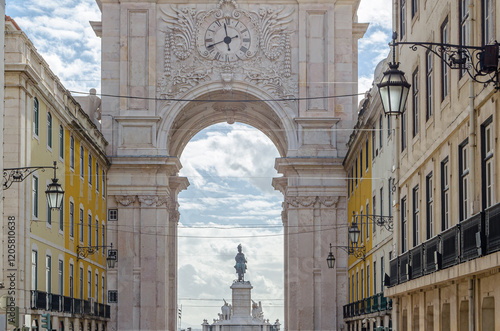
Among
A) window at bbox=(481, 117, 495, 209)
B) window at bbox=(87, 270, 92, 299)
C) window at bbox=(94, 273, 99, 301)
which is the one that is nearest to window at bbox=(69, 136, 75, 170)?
window at bbox=(87, 270, 92, 299)

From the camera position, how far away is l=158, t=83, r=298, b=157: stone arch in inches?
2484

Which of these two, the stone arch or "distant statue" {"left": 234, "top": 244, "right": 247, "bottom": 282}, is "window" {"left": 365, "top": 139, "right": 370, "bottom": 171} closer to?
the stone arch

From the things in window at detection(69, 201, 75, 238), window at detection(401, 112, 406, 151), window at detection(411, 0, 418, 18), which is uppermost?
window at detection(411, 0, 418, 18)

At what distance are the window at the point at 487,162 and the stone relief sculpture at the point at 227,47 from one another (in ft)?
144

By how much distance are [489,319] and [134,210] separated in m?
43.8

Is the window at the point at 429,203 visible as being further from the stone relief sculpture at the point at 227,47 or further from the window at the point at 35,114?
the stone relief sculpture at the point at 227,47

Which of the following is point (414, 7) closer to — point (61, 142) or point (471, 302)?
point (471, 302)

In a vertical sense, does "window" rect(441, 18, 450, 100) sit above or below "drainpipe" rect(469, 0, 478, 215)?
above

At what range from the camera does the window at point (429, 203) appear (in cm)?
2588

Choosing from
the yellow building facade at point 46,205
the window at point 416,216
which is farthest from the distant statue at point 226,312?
the window at point 416,216

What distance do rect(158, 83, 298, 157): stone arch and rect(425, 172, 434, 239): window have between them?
36.3m

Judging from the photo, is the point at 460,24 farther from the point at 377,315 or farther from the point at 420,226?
the point at 377,315

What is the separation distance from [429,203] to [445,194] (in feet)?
8.11

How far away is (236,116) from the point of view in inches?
2842
